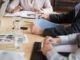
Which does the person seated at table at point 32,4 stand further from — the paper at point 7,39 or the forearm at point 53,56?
the forearm at point 53,56

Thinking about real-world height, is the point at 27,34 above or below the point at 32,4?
below

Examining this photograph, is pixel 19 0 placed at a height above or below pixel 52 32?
above

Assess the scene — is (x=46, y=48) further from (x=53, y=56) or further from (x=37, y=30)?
(x=37, y=30)

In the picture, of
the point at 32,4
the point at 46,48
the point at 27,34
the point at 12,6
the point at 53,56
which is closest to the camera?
the point at 53,56

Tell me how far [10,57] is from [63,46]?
44cm

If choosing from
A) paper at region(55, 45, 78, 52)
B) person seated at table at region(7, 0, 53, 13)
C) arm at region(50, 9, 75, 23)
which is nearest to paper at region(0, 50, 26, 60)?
paper at region(55, 45, 78, 52)

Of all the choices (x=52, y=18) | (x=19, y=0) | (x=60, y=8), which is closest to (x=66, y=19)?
(x=52, y=18)

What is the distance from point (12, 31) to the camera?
1.75 m

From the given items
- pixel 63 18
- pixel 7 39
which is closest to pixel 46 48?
pixel 7 39

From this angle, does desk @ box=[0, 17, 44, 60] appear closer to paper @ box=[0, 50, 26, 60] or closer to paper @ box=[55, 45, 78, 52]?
paper @ box=[0, 50, 26, 60]

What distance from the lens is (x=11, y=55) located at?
1.28 meters

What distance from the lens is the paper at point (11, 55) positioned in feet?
4.06

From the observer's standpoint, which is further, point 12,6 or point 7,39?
point 12,6

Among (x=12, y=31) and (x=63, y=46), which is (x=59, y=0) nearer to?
(x=12, y=31)
